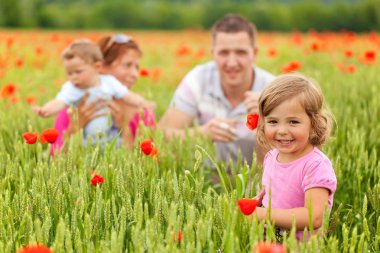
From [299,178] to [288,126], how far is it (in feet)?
0.60

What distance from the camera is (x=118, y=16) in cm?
2936

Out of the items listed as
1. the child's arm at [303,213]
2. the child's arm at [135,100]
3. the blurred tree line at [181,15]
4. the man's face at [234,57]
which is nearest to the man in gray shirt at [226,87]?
the man's face at [234,57]

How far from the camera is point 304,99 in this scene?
7.14 ft

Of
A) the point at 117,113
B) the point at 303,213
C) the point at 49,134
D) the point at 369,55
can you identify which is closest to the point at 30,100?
the point at 117,113

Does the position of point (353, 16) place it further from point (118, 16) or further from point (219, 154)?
point (219, 154)

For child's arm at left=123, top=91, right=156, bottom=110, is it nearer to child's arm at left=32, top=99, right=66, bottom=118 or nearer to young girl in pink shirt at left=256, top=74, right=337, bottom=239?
child's arm at left=32, top=99, right=66, bottom=118

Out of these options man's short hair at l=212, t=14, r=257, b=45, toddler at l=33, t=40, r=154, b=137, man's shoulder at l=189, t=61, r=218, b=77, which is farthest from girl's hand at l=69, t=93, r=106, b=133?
man's short hair at l=212, t=14, r=257, b=45

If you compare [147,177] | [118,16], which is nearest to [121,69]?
[147,177]

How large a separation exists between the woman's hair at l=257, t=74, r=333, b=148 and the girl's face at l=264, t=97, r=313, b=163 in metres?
0.02

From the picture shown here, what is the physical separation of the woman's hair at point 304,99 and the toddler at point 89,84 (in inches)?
62.8

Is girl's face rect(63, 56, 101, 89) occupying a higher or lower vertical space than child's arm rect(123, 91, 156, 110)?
higher

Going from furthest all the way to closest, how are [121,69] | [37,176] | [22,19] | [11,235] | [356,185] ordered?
[22,19] < [121,69] < [356,185] < [37,176] < [11,235]

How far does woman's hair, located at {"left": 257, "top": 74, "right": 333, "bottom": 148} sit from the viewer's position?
7.14ft

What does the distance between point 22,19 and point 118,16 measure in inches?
235
